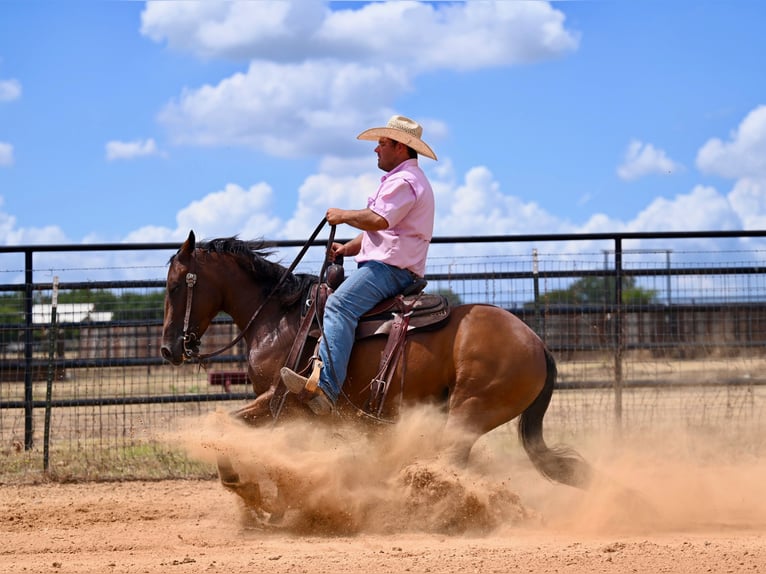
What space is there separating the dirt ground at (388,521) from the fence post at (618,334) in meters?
1.83

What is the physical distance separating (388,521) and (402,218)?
207 centimetres

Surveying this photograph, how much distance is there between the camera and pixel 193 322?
21.7 ft

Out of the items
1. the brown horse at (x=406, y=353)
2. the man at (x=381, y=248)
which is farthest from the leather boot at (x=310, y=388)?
the brown horse at (x=406, y=353)

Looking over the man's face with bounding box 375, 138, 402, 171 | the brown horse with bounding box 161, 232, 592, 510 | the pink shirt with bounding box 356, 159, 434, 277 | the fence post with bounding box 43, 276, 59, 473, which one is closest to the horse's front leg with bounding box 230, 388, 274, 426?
the brown horse with bounding box 161, 232, 592, 510

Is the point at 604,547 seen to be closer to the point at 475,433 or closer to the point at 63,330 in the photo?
the point at 475,433

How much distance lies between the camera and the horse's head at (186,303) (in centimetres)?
656

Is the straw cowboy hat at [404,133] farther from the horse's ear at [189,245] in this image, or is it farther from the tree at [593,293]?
the tree at [593,293]

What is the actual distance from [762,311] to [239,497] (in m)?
6.86

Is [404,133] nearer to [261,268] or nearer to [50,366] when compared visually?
[261,268]

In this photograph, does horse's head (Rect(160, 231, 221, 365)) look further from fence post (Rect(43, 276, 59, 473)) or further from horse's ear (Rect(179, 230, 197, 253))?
fence post (Rect(43, 276, 59, 473))

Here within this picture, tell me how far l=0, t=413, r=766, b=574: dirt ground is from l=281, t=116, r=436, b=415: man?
1.61ft

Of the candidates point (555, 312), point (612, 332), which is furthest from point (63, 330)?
Answer: point (612, 332)

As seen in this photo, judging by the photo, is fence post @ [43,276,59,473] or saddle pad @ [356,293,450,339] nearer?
saddle pad @ [356,293,450,339]

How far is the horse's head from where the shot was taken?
6559mm
